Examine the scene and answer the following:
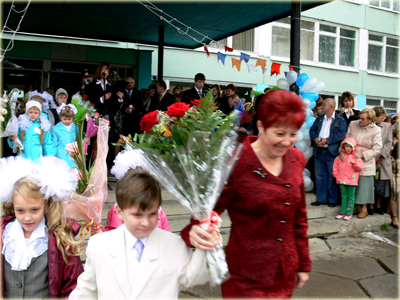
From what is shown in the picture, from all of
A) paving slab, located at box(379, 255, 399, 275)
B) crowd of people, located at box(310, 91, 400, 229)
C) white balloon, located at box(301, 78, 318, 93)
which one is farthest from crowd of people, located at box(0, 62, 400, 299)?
crowd of people, located at box(310, 91, 400, 229)

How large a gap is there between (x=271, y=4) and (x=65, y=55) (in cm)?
666

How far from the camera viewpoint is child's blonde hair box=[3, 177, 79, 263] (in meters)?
2.12

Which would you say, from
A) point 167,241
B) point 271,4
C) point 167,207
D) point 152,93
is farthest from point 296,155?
point 152,93

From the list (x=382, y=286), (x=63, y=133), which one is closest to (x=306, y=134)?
(x=382, y=286)

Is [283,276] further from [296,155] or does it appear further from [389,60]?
[389,60]

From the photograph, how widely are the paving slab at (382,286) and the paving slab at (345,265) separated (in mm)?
121

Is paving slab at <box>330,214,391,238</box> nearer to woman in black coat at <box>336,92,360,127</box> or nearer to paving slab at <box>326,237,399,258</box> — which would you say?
paving slab at <box>326,237,399,258</box>

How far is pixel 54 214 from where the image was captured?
2207 millimetres

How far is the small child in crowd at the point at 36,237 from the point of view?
2.11m

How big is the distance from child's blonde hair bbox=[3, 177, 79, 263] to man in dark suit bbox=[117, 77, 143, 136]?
502cm

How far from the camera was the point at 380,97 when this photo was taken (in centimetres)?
1886

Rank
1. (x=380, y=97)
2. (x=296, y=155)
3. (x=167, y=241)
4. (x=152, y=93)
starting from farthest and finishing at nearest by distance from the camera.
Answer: (x=380, y=97)
(x=152, y=93)
(x=296, y=155)
(x=167, y=241)

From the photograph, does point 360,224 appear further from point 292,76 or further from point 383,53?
point 383,53

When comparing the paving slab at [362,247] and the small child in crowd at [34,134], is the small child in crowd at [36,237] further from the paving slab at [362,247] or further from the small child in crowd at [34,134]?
the paving slab at [362,247]
